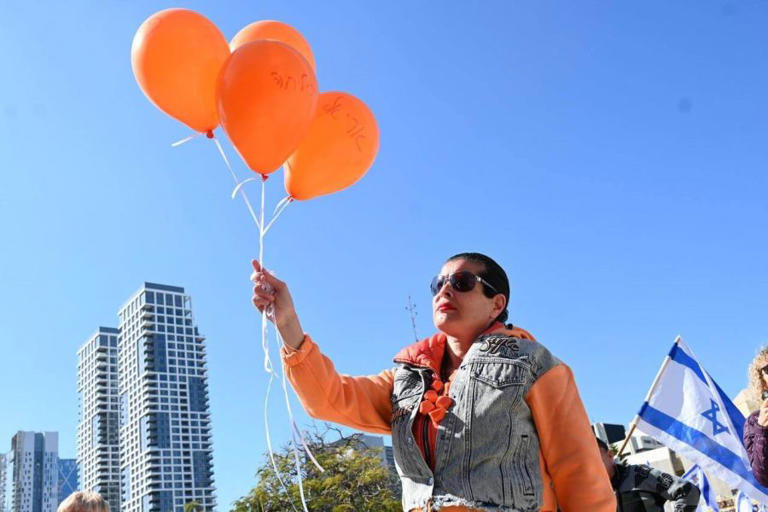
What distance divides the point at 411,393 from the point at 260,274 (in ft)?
2.22

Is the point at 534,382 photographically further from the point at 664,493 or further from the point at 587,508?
the point at 664,493

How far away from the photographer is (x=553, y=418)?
7.12 ft

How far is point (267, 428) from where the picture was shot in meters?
2.87

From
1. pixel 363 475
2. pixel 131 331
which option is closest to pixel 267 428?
pixel 363 475

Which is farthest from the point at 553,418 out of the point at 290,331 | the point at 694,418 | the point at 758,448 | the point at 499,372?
the point at 694,418

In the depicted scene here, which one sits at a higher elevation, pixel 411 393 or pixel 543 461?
pixel 411 393

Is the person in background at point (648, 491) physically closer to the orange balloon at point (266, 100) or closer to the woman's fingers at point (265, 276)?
the orange balloon at point (266, 100)

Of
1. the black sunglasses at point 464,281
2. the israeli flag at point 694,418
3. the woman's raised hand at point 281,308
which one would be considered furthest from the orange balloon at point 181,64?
the israeli flag at point 694,418

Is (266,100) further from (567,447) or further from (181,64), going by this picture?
(567,447)

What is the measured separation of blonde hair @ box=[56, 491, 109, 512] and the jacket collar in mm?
1801

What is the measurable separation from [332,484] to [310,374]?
1833cm

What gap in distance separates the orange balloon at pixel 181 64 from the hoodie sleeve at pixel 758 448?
10.9ft

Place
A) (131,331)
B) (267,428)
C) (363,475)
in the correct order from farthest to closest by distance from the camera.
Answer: (131,331) < (363,475) < (267,428)

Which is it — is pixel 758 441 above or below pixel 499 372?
below
